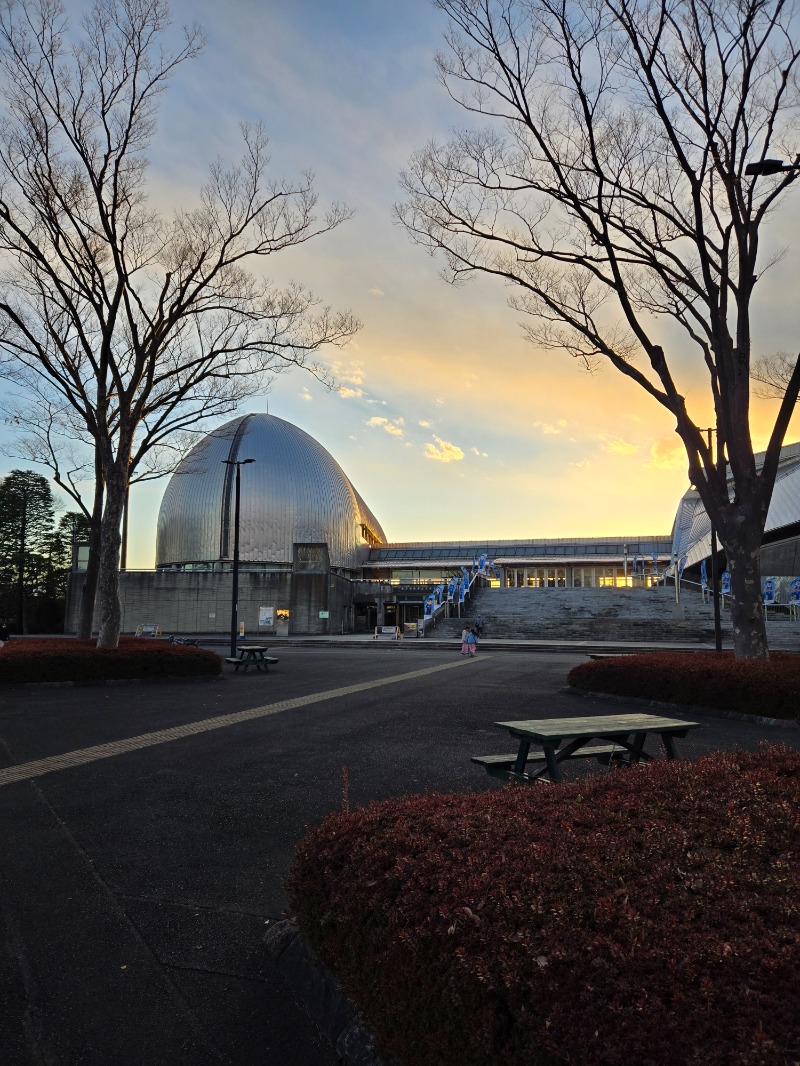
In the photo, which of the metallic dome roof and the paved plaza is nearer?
the paved plaza

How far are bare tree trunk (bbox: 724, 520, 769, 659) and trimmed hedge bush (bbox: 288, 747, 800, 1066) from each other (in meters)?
9.54

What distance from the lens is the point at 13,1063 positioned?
261 centimetres

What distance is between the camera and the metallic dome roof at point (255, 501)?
193 feet

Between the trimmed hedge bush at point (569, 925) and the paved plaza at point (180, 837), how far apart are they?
61 centimetres

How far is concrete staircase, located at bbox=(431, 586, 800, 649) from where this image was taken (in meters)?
31.5

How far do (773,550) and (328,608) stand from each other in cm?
2823

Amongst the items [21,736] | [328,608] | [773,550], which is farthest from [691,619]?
[21,736]

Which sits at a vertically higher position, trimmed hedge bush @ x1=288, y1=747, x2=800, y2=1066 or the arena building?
the arena building

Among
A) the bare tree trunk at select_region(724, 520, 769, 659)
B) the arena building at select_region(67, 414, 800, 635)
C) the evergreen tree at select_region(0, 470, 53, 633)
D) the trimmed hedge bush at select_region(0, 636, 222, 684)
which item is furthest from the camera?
the evergreen tree at select_region(0, 470, 53, 633)

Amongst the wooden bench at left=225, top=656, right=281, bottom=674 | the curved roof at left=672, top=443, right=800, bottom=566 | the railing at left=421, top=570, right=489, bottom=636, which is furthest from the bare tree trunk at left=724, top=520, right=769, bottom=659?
the railing at left=421, top=570, right=489, bottom=636

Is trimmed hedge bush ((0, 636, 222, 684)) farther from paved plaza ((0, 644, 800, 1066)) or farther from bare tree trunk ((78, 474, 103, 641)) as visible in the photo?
bare tree trunk ((78, 474, 103, 641))

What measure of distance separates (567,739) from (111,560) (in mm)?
14908

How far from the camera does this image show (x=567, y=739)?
5.93m

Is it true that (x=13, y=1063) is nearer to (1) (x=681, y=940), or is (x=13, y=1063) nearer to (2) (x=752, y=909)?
(1) (x=681, y=940)
